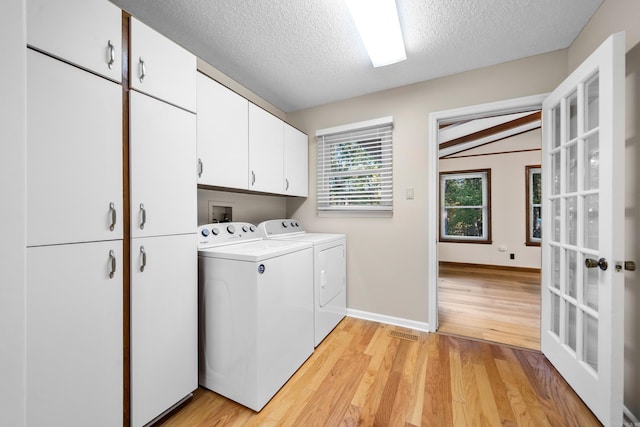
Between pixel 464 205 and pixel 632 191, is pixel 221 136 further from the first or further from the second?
pixel 464 205

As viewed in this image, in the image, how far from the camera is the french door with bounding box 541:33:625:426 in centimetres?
118

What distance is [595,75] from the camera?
1377mm

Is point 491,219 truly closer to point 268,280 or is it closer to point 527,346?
point 527,346

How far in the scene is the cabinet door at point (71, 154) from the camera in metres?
0.90

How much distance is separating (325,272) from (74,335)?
1569 millimetres

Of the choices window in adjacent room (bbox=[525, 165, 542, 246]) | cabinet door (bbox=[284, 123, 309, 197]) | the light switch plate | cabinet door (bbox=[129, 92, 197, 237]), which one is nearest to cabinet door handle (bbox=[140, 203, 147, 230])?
cabinet door (bbox=[129, 92, 197, 237])

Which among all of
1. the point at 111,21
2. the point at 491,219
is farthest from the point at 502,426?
the point at 491,219

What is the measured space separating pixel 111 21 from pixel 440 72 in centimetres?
230

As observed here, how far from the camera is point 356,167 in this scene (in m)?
2.66

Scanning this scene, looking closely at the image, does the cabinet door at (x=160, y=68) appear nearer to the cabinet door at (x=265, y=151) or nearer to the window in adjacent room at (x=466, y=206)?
the cabinet door at (x=265, y=151)

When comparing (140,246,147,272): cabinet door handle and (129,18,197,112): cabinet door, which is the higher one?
(129,18,197,112): cabinet door

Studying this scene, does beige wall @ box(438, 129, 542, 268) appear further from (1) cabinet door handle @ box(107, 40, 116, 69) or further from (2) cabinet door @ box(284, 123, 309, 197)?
(1) cabinet door handle @ box(107, 40, 116, 69)

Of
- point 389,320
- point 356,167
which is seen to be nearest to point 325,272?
point 389,320

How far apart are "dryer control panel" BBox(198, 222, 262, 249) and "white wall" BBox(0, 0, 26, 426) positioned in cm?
89
